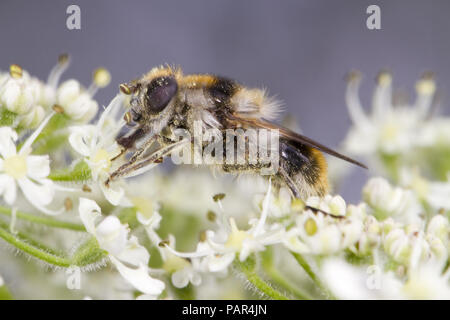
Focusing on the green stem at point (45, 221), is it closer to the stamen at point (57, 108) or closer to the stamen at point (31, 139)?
the stamen at point (31, 139)

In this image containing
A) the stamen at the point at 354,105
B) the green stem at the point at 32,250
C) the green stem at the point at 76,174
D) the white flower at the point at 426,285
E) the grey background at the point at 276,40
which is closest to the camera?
the white flower at the point at 426,285

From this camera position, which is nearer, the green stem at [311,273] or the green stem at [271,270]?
the green stem at [311,273]


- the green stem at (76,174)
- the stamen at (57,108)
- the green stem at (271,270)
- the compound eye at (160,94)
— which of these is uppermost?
the compound eye at (160,94)

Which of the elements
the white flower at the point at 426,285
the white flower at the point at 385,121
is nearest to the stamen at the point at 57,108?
the white flower at the point at 426,285

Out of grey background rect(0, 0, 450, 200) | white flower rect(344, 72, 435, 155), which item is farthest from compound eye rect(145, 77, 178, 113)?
grey background rect(0, 0, 450, 200)

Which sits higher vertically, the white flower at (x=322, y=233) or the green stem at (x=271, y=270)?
the white flower at (x=322, y=233)

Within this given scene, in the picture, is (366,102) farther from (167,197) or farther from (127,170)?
(127,170)

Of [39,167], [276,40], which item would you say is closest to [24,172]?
[39,167]

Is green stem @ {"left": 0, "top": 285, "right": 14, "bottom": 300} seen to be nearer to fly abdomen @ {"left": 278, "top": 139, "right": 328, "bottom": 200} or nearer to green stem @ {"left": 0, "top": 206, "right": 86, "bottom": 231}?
green stem @ {"left": 0, "top": 206, "right": 86, "bottom": 231}
